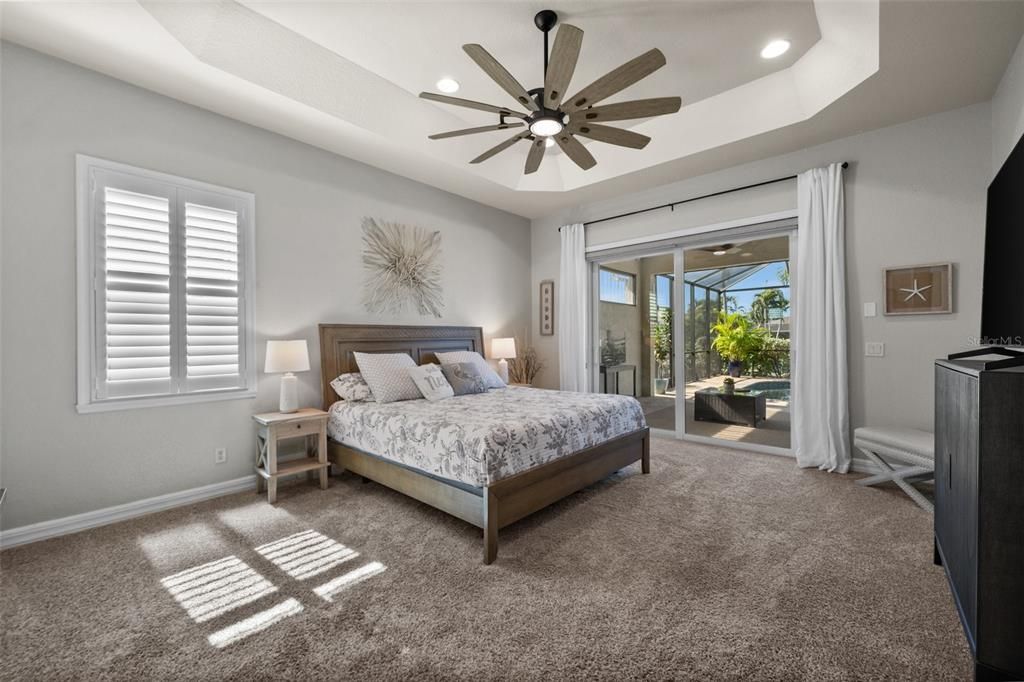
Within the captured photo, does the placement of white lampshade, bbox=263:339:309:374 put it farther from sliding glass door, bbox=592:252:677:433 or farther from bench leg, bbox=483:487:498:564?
sliding glass door, bbox=592:252:677:433

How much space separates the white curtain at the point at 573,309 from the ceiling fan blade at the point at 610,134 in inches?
106

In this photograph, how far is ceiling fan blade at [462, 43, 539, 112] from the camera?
2.13 m

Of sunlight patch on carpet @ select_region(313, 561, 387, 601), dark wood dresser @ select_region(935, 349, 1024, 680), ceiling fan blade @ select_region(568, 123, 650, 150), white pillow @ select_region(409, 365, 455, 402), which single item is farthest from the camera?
white pillow @ select_region(409, 365, 455, 402)

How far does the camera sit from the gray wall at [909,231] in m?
3.33

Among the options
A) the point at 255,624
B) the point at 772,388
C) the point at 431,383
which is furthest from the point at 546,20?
the point at 772,388

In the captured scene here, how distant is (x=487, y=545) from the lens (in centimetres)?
234

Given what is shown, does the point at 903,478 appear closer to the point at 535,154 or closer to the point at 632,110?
the point at 632,110

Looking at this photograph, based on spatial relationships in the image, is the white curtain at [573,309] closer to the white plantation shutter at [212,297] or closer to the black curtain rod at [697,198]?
the black curtain rod at [697,198]

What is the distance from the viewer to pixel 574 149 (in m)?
3.02

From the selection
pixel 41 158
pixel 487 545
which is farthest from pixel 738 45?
pixel 41 158

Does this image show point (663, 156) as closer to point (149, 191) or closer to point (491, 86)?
point (491, 86)

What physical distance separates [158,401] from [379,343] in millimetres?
1760

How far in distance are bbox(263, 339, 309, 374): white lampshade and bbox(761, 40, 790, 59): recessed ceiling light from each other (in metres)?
4.03

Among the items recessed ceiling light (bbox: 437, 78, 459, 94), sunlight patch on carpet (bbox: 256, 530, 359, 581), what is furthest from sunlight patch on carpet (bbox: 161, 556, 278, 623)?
recessed ceiling light (bbox: 437, 78, 459, 94)
